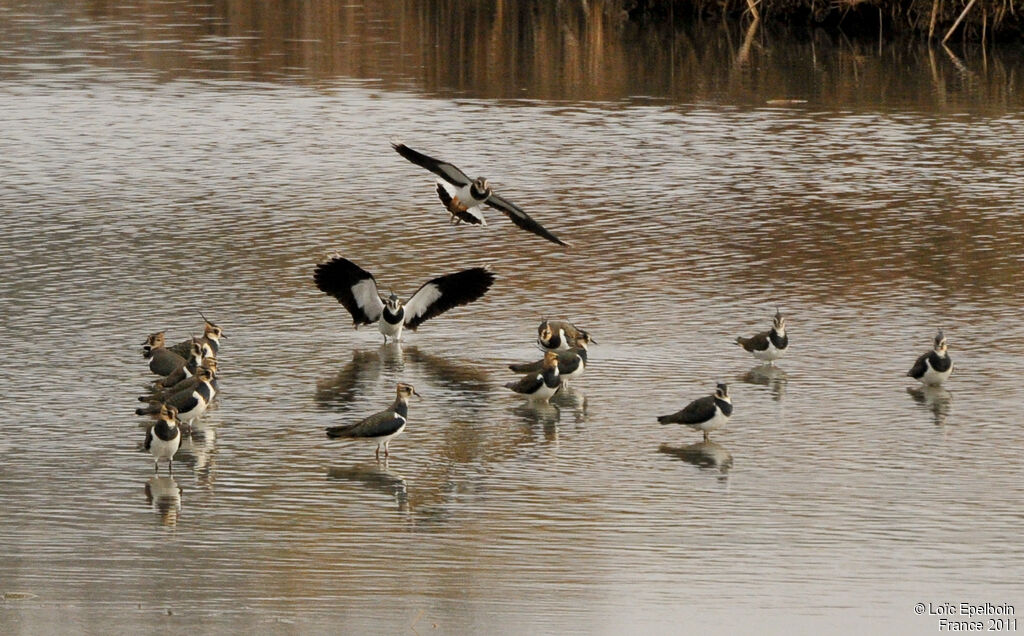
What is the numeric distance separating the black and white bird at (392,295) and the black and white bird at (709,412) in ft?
10.6

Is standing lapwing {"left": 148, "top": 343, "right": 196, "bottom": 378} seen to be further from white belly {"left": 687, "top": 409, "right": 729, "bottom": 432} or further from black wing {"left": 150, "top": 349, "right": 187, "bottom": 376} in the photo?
white belly {"left": 687, "top": 409, "right": 729, "bottom": 432}

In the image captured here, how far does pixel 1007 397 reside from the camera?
1184 centimetres

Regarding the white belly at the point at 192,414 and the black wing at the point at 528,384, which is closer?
the white belly at the point at 192,414

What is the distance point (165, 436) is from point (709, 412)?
10.5ft

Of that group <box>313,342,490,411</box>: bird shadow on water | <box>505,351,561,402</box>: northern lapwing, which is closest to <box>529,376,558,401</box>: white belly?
<box>505,351,561,402</box>: northern lapwing

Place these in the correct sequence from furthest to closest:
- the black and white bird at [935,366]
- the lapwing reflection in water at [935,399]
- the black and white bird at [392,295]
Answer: the black and white bird at [392,295], the black and white bird at [935,366], the lapwing reflection in water at [935,399]

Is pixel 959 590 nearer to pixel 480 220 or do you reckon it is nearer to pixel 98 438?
pixel 98 438

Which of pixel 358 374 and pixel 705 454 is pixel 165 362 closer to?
pixel 358 374

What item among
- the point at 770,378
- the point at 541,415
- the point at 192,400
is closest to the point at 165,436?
the point at 192,400

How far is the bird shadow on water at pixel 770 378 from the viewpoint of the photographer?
12161mm

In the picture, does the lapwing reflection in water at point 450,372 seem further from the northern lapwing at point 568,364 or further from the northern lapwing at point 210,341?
the northern lapwing at point 210,341

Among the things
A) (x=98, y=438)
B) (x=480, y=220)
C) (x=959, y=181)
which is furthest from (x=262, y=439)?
(x=959, y=181)

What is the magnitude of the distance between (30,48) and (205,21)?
17.6 ft

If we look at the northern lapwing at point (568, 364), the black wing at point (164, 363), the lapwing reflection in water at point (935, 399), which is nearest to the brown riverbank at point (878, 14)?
the lapwing reflection in water at point (935, 399)
